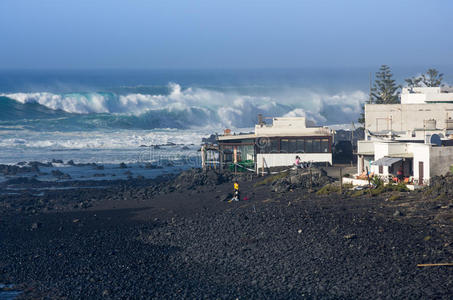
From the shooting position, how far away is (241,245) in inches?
688

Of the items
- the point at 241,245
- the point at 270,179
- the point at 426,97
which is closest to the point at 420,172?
the point at 270,179

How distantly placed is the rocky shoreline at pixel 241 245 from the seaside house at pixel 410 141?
50.2 inches

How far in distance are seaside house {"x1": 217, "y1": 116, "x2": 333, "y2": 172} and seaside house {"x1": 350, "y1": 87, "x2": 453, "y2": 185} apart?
263 centimetres

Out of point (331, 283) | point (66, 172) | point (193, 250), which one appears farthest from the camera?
point (66, 172)

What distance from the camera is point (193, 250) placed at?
1755 cm

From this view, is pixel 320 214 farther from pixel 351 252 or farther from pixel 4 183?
pixel 4 183

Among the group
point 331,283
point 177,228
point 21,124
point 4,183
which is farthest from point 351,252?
point 21,124

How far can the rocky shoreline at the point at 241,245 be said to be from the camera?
1434 centimetres

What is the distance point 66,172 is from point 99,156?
6835 mm

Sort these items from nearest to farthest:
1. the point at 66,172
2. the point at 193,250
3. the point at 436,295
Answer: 1. the point at 436,295
2. the point at 193,250
3. the point at 66,172

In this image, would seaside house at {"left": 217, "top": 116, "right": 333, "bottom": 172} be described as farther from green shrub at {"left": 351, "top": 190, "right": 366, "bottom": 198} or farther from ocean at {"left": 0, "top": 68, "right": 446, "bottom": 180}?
green shrub at {"left": 351, "top": 190, "right": 366, "bottom": 198}

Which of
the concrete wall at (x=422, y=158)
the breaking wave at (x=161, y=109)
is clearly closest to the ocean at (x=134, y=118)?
the breaking wave at (x=161, y=109)

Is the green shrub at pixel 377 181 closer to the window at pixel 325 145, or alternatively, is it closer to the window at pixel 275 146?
the window at pixel 325 145

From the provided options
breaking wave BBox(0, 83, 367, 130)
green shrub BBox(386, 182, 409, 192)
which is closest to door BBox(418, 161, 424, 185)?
green shrub BBox(386, 182, 409, 192)
